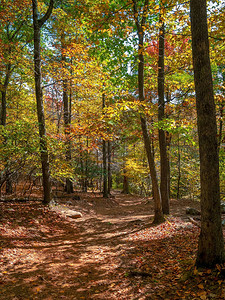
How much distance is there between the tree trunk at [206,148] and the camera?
11.1 ft

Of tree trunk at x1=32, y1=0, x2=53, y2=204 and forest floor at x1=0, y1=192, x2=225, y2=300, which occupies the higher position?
tree trunk at x1=32, y1=0, x2=53, y2=204

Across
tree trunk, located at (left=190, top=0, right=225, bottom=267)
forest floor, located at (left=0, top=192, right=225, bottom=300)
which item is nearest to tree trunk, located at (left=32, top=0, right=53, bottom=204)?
forest floor, located at (left=0, top=192, right=225, bottom=300)

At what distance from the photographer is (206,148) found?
135 inches

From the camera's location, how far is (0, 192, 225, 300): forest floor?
339 cm

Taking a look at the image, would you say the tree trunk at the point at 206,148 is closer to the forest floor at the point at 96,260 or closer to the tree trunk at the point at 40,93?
the forest floor at the point at 96,260

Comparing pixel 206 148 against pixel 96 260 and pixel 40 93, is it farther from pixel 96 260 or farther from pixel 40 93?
pixel 40 93

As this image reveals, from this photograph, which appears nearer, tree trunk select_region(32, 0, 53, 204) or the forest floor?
the forest floor

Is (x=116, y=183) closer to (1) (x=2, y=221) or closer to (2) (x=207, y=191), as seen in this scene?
(1) (x=2, y=221)

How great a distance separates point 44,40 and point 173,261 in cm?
1352

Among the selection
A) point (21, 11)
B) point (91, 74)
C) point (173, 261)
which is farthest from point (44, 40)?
point (173, 261)

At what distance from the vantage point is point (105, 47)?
7.38m

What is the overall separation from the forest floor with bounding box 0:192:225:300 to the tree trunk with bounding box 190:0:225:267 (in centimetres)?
38

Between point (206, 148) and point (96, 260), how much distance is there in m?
4.12

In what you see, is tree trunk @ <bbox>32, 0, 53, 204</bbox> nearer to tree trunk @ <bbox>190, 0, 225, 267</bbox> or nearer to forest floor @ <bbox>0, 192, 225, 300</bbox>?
forest floor @ <bbox>0, 192, 225, 300</bbox>
